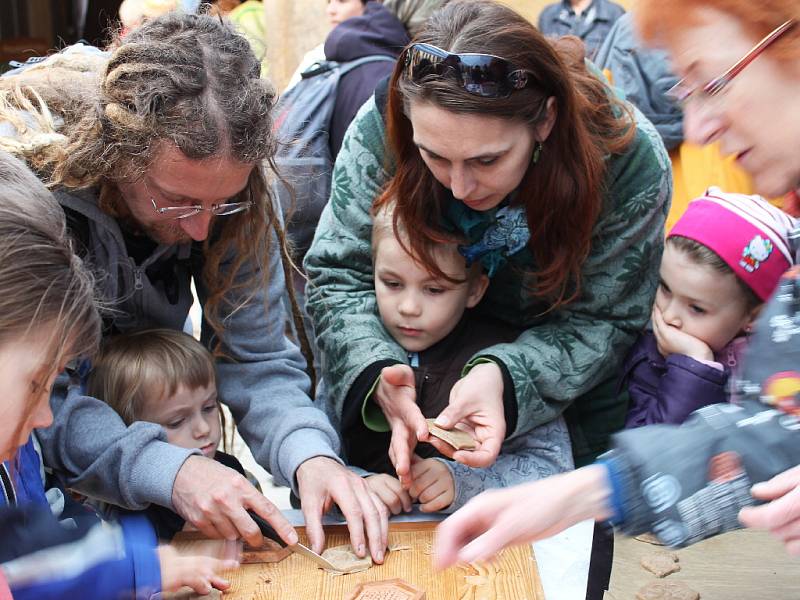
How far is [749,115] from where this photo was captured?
1444mm

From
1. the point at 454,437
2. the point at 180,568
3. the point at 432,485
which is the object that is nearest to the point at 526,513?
the point at 180,568

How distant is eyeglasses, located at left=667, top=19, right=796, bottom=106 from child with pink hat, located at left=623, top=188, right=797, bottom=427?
959 mm

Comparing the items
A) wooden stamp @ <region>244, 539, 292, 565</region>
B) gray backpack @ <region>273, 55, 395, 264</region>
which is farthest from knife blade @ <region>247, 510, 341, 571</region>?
gray backpack @ <region>273, 55, 395, 264</region>

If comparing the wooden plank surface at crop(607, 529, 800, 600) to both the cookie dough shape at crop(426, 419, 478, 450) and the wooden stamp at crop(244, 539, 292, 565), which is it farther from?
the wooden stamp at crop(244, 539, 292, 565)

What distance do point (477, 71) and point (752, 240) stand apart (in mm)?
881

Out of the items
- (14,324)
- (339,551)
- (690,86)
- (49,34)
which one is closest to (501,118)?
(690,86)

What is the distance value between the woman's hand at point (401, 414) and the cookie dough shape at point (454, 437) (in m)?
0.03

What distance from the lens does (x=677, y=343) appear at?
2469 millimetres

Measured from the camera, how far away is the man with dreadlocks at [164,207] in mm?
1918

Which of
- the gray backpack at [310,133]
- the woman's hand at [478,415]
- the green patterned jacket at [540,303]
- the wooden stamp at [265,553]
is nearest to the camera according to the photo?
the wooden stamp at [265,553]

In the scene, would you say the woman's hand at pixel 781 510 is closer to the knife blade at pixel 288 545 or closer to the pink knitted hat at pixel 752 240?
the knife blade at pixel 288 545

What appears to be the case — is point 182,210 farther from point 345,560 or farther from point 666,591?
point 666,591

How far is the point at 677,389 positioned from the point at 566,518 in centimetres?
116

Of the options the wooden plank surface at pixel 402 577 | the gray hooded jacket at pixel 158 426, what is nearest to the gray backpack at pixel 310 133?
the gray hooded jacket at pixel 158 426
